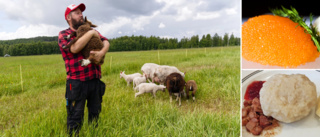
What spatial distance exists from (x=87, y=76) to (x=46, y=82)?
4.50 meters

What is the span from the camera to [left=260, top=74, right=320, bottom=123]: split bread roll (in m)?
1.73

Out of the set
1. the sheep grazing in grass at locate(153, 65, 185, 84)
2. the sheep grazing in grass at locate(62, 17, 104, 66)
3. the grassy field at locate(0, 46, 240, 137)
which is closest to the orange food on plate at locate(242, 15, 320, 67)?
the grassy field at locate(0, 46, 240, 137)

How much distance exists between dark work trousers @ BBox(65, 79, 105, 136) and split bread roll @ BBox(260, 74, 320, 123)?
1.88 metres

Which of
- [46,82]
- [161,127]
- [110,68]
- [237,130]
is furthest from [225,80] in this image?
[46,82]

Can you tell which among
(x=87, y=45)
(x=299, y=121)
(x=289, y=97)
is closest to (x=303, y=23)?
(x=289, y=97)

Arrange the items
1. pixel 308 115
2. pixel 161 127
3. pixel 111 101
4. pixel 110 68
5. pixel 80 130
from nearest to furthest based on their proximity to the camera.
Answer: pixel 308 115
pixel 80 130
pixel 161 127
pixel 111 101
pixel 110 68

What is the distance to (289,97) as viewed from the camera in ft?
5.87

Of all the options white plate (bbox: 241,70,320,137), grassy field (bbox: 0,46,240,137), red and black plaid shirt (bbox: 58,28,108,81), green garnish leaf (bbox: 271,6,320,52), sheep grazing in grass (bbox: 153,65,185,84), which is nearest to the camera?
Answer: white plate (bbox: 241,70,320,137)

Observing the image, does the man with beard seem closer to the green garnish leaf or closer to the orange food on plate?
the orange food on plate

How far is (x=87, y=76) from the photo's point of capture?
7.66 ft

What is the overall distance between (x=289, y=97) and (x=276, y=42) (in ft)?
2.38

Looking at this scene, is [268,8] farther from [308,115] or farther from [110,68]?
[110,68]

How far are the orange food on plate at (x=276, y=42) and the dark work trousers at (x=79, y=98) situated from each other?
1835mm

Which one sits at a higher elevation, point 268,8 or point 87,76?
point 268,8
